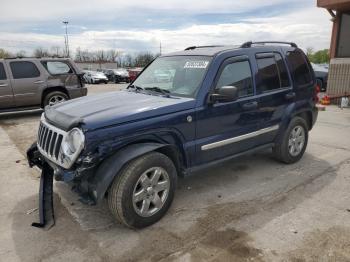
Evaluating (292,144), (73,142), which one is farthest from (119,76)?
(73,142)

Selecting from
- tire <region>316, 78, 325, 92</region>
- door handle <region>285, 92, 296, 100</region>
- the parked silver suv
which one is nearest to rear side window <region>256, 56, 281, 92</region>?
door handle <region>285, 92, 296, 100</region>

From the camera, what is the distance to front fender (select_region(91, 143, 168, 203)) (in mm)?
3178

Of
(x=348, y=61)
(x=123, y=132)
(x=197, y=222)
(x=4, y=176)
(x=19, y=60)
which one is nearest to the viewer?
(x=123, y=132)

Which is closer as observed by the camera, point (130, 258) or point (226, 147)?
point (130, 258)

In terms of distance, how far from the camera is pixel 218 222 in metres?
3.63

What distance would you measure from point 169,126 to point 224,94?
74 cm

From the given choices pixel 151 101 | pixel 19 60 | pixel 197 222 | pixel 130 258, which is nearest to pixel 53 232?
pixel 130 258

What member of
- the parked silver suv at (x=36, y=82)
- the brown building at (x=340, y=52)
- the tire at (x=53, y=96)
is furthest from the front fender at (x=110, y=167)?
the brown building at (x=340, y=52)

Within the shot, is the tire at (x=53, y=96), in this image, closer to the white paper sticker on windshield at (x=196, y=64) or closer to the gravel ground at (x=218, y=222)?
the gravel ground at (x=218, y=222)

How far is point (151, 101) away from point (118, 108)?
1.49 feet

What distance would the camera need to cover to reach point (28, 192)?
4.48 meters

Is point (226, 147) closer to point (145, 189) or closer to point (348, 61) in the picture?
point (145, 189)

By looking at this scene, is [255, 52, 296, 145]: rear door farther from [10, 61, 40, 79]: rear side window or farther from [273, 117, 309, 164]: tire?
[10, 61, 40, 79]: rear side window

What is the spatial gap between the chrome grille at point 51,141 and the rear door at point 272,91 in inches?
105
